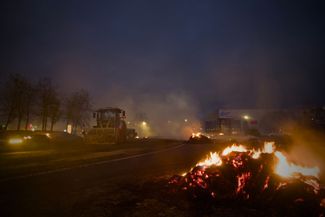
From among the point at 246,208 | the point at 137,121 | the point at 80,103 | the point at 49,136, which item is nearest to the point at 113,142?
the point at 49,136

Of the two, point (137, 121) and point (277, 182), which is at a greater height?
point (137, 121)

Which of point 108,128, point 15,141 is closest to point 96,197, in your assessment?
point 108,128

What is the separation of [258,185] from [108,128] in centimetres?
2208

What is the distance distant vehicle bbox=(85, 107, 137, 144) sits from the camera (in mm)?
26266

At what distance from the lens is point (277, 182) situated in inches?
225

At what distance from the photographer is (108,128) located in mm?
26438

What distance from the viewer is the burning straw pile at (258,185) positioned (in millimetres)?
5145

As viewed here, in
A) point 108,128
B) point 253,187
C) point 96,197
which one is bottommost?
point 96,197

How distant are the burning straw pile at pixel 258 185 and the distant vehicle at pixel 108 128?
2037 centimetres

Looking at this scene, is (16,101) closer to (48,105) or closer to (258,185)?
(48,105)

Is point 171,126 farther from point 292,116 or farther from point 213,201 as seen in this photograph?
point 213,201

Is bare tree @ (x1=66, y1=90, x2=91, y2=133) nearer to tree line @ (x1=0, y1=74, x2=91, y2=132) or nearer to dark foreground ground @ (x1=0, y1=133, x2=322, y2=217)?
tree line @ (x1=0, y1=74, x2=91, y2=132)

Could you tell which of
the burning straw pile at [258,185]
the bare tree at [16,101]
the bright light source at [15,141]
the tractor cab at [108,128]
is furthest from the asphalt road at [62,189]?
the bare tree at [16,101]

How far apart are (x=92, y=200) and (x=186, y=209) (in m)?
2.34
